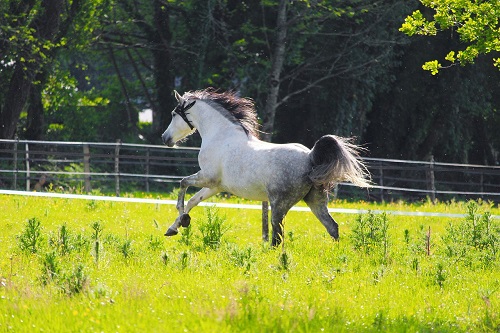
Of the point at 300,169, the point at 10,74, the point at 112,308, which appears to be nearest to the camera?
the point at 112,308

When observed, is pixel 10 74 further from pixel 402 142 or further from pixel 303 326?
pixel 303 326

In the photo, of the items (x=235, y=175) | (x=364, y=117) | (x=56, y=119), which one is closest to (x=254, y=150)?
(x=235, y=175)

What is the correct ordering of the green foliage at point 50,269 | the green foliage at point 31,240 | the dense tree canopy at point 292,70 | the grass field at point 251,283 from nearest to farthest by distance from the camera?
1. the grass field at point 251,283
2. the green foliage at point 50,269
3. the green foliage at point 31,240
4. the dense tree canopy at point 292,70

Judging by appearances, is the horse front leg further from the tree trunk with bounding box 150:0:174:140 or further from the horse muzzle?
the tree trunk with bounding box 150:0:174:140

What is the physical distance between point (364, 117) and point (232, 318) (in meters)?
26.0

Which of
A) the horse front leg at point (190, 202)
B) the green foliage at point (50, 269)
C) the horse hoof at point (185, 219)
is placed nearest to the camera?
the green foliage at point (50, 269)

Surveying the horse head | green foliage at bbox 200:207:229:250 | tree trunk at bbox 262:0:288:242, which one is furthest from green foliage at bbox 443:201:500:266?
tree trunk at bbox 262:0:288:242

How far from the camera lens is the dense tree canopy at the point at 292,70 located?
97.6ft

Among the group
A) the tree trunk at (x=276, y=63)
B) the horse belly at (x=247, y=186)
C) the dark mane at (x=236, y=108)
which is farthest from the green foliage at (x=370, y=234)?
the tree trunk at (x=276, y=63)

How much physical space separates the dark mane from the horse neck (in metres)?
0.09

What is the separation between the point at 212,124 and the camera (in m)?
14.2

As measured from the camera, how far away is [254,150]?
1312 centimetres

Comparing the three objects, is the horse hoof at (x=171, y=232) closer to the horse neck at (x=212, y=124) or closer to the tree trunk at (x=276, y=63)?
the horse neck at (x=212, y=124)

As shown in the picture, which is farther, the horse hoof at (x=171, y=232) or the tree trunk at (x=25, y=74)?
the tree trunk at (x=25, y=74)
